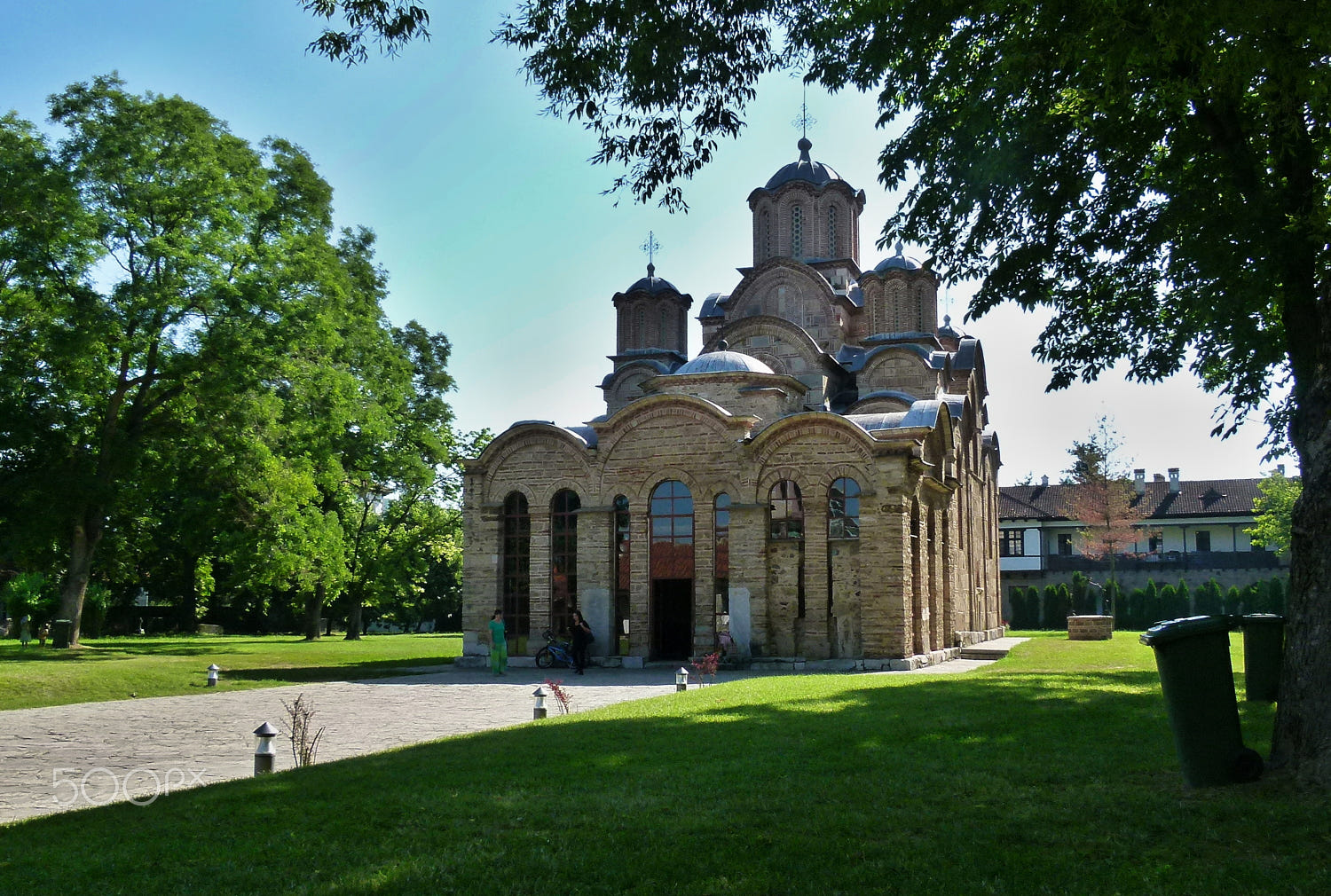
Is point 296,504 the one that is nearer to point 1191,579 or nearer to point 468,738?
point 468,738

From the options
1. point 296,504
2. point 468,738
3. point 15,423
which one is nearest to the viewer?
point 468,738

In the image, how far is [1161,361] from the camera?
12.2 m

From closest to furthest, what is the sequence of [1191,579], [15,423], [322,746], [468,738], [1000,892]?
1. [1000,892]
2. [468,738]
3. [322,746]
4. [15,423]
5. [1191,579]

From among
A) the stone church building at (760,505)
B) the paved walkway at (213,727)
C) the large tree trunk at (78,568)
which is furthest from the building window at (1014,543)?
the large tree trunk at (78,568)

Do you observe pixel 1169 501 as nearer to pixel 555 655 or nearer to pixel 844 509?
pixel 844 509

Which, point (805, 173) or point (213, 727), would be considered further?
point (805, 173)

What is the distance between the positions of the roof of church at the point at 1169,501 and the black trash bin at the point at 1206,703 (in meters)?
49.3

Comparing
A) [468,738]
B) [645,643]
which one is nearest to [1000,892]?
[468,738]

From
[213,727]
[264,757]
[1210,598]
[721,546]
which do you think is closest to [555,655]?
[721,546]

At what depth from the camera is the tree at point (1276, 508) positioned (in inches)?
1735

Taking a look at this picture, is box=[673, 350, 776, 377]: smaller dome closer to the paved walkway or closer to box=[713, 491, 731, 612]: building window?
box=[713, 491, 731, 612]: building window

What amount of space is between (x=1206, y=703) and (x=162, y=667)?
21.3 meters

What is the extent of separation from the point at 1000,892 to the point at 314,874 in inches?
140

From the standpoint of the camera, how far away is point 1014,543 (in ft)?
184
